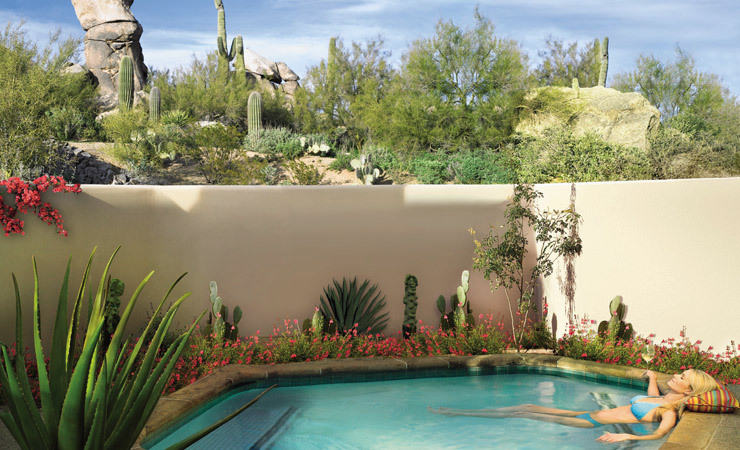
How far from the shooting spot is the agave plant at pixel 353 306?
303 inches

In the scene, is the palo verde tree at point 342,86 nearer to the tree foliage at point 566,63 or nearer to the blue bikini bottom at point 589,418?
the tree foliage at point 566,63

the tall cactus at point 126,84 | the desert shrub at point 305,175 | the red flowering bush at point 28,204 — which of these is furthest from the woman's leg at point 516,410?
the tall cactus at point 126,84

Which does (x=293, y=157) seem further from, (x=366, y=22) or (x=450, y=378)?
(x=450, y=378)

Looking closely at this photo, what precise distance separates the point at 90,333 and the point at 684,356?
19.8 ft

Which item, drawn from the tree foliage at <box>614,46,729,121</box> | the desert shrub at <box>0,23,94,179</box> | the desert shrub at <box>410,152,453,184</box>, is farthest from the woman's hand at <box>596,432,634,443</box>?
the tree foliage at <box>614,46,729,121</box>

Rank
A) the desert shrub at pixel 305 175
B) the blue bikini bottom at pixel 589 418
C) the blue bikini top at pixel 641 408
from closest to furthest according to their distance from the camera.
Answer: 1. the blue bikini top at pixel 641 408
2. the blue bikini bottom at pixel 589 418
3. the desert shrub at pixel 305 175

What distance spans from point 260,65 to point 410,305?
103ft

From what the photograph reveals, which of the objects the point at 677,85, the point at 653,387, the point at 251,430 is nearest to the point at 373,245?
the point at 251,430

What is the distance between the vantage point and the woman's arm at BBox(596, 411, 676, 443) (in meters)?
4.96

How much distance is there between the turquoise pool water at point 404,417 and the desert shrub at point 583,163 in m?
8.92

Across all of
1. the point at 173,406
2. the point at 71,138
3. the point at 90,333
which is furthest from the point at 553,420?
the point at 71,138

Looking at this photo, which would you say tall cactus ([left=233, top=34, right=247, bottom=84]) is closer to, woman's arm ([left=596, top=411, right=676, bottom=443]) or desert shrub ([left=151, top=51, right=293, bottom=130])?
desert shrub ([left=151, top=51, right=293, bottom=130])

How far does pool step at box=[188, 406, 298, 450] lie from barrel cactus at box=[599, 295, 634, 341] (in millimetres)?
3525

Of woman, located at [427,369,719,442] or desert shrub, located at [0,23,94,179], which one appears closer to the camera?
woman, located at [427,369,719,442]
